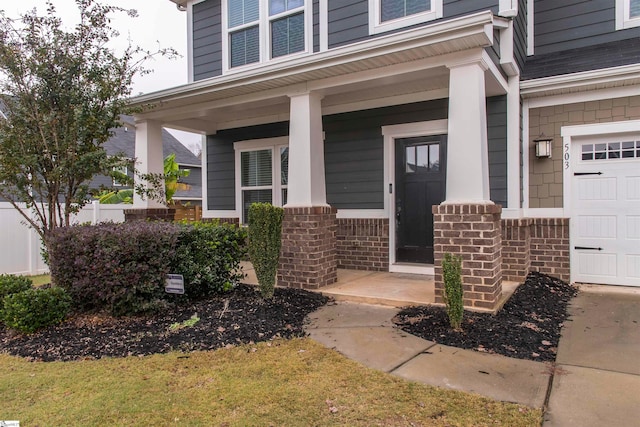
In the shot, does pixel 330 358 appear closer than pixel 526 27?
Yes

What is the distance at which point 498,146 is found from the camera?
20.3ft

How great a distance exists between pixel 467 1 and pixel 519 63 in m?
1.25

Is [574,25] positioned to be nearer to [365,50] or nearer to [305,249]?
[365,50]

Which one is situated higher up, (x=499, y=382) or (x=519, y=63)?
(x=519, y=63)

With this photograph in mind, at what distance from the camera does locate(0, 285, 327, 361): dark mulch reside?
12.7 ft

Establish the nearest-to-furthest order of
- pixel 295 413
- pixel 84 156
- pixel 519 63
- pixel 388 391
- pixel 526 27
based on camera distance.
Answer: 1. pixel 295 413
2. pixel 388 391
3. pixel 84 156
4. pixel 519 63
5. pixel 526 27

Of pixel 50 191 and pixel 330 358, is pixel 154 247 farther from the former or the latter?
pixel 330 358

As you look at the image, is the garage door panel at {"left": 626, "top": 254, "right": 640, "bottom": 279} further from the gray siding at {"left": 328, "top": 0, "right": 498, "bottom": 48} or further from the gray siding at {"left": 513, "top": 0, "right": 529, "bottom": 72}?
the gray siding at {"left": 328, "top": 0, "right": 498, "bottom": 48}

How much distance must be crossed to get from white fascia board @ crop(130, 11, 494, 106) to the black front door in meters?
2.29

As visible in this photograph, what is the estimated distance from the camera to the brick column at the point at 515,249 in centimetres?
600

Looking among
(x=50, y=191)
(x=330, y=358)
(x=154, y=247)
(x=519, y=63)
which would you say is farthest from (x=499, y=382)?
(x=50, y=191)

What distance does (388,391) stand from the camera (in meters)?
2.88

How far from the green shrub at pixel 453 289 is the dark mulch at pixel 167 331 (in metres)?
1.48

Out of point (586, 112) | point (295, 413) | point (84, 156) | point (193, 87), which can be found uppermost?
point (193, 87)
